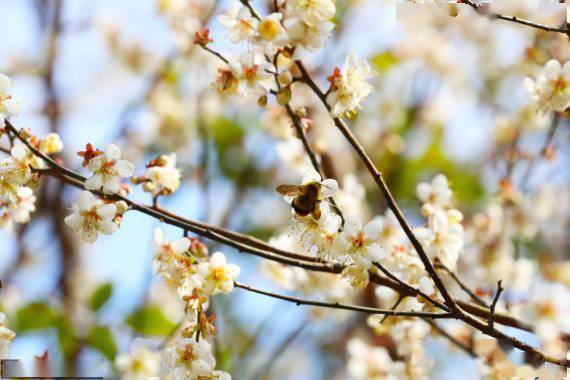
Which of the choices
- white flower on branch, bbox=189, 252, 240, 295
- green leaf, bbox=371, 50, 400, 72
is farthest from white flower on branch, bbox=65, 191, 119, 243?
green leaf, bbox=371, 50, 400, 72

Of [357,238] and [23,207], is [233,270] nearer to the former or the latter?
[357,238]

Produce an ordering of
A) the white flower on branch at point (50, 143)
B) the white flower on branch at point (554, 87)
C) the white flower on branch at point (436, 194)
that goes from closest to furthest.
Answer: the white flower on branch at point (50, 143), the white flower on branch at point (554, 87), the white flower on branch at point (436, 194)

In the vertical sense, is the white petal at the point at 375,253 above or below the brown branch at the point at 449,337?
below

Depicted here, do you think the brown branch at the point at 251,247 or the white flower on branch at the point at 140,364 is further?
the white flower on branch at the point at 140,364

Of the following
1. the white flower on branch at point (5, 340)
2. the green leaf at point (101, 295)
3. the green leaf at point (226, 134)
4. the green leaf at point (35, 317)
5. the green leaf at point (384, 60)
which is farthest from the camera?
the green leaf at point (226, 134)

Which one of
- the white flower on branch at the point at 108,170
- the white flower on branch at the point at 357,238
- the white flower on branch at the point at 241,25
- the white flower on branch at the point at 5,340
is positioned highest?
the white flower on branch at the point at 241,25

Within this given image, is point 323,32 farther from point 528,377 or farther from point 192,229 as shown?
point 528,377

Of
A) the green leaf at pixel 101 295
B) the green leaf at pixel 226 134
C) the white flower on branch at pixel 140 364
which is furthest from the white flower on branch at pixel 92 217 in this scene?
the green leaf at pixel 226 134

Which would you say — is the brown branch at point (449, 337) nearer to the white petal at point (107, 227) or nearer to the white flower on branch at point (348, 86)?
the white flower on branch at point (348, 86)
